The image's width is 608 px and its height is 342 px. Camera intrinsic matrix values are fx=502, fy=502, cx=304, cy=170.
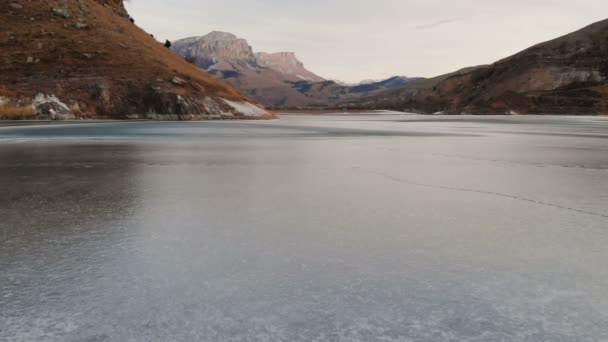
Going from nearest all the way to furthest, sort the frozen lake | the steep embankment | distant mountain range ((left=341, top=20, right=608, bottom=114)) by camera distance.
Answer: the frozen lake, the steep embankment, distant mountain range ((left=341, top=20, right=608, bottom=114))

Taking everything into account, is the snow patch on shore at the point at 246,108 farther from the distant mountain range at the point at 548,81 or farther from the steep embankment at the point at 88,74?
the distant mountain range at the point at 548,81

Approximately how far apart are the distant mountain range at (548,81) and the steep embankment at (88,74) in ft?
205

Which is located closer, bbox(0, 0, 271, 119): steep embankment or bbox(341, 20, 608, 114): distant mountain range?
bbox(0, 0, 271, 119): steep embankment

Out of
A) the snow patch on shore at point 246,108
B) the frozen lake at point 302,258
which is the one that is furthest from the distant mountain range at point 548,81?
the frozen lake at point 302,258

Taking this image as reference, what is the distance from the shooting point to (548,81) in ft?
328

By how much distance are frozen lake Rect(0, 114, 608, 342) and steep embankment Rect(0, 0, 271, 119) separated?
104 ft

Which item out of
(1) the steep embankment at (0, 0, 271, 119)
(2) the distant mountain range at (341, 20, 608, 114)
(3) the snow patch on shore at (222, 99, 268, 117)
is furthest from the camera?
(2) the distant mountain range at (341, 20, 608, 114)

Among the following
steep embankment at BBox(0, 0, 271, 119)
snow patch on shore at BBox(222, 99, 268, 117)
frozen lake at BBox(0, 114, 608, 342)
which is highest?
steep embankment at BBox(0, 0, 271, 119)

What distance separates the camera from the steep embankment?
3672cm

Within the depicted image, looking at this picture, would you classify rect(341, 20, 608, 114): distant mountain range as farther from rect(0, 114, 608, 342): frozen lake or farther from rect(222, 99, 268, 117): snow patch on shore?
rect(0, 114, 608, 342): frozen lake

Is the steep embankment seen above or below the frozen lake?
above

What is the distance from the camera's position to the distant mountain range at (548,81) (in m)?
Answer: 88.9

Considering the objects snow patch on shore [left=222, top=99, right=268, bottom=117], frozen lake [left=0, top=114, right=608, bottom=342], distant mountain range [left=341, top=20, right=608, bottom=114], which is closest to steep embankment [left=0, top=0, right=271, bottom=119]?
snow patch on shore [left=222, top=99, right=268, bottom=117]

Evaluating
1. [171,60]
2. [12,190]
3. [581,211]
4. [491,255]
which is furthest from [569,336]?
[171,60]
